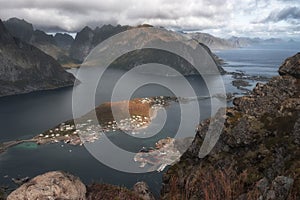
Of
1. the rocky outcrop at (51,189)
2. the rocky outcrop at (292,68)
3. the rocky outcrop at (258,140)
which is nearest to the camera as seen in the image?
the rocky outcrop at (51,189)

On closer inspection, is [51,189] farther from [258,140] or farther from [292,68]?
[292,68]

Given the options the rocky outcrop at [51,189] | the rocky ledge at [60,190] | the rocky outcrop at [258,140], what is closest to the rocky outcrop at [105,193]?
the rocky ledge at [60,190]

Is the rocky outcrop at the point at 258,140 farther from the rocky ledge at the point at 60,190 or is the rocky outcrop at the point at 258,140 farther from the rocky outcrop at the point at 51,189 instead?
the rocky outcrop at the point at 51,189

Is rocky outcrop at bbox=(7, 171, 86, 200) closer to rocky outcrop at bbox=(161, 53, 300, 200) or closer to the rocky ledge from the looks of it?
the rocky ledge

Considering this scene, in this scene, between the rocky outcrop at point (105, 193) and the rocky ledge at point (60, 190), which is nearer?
the rocky outcrop at point (105, 193)

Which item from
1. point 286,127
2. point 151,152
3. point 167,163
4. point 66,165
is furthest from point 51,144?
point 286,127

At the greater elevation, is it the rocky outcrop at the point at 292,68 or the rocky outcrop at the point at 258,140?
the rocky outcrop at the point at 292,68
